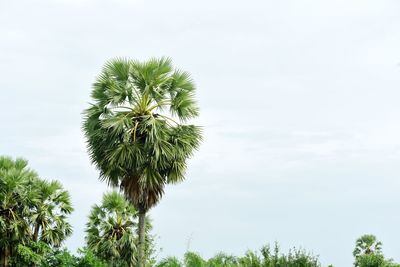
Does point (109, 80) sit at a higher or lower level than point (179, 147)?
higher

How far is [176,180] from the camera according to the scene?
1051 inches

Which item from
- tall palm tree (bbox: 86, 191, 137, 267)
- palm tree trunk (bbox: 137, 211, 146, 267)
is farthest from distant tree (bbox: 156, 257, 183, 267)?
tall palm tree (bbox: 86, 191, 137, 267)

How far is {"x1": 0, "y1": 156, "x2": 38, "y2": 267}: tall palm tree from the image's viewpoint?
3756 centimetres

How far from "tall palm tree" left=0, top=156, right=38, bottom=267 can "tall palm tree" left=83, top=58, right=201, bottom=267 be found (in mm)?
12317

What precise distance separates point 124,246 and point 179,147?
12.5m

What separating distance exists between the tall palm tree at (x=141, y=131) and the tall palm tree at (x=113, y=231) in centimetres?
1131

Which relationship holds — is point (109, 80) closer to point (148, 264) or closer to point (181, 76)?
point (181, 76)

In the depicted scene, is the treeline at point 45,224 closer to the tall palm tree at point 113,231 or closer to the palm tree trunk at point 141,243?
the tall palm tree at point 113,231

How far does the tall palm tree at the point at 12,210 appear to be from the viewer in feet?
123

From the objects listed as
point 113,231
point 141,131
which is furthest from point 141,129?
point 113,231

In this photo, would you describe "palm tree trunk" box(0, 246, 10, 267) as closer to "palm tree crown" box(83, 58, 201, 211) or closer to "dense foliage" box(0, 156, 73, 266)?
"dense foliage" box(0, 156, 73, 266)

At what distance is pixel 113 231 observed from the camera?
3862 centimetres

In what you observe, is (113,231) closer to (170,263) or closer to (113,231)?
(113,231)

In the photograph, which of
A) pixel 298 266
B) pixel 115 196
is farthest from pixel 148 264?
pixel 298 266
